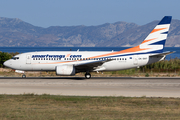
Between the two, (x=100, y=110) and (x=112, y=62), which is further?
(x=112, y=62)

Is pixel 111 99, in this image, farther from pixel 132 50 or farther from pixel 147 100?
pixel 132 50

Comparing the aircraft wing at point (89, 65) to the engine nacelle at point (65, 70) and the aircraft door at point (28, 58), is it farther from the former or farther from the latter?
the aircraft door at point (28, 58)

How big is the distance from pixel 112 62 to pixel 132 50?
304 cm

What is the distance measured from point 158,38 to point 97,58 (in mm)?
8348

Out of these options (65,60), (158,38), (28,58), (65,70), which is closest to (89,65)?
(65,70)

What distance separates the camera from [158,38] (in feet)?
125

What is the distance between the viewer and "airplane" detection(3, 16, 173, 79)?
121 ft

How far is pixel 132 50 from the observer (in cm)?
3797

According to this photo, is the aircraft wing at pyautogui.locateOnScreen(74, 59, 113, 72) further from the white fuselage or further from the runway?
the runway

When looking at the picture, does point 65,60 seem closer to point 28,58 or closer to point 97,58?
point 97,58

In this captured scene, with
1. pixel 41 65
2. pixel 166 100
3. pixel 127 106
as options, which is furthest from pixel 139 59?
pixel 127 106

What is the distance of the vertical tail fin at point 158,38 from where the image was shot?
37969 millimetres

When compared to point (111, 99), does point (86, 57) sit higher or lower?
higher

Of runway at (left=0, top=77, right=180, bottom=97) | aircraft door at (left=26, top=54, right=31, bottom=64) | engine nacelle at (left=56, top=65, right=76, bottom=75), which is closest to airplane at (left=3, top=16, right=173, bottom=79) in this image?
aircraft door at (left=26, top=54, right=31, bottom=64)
